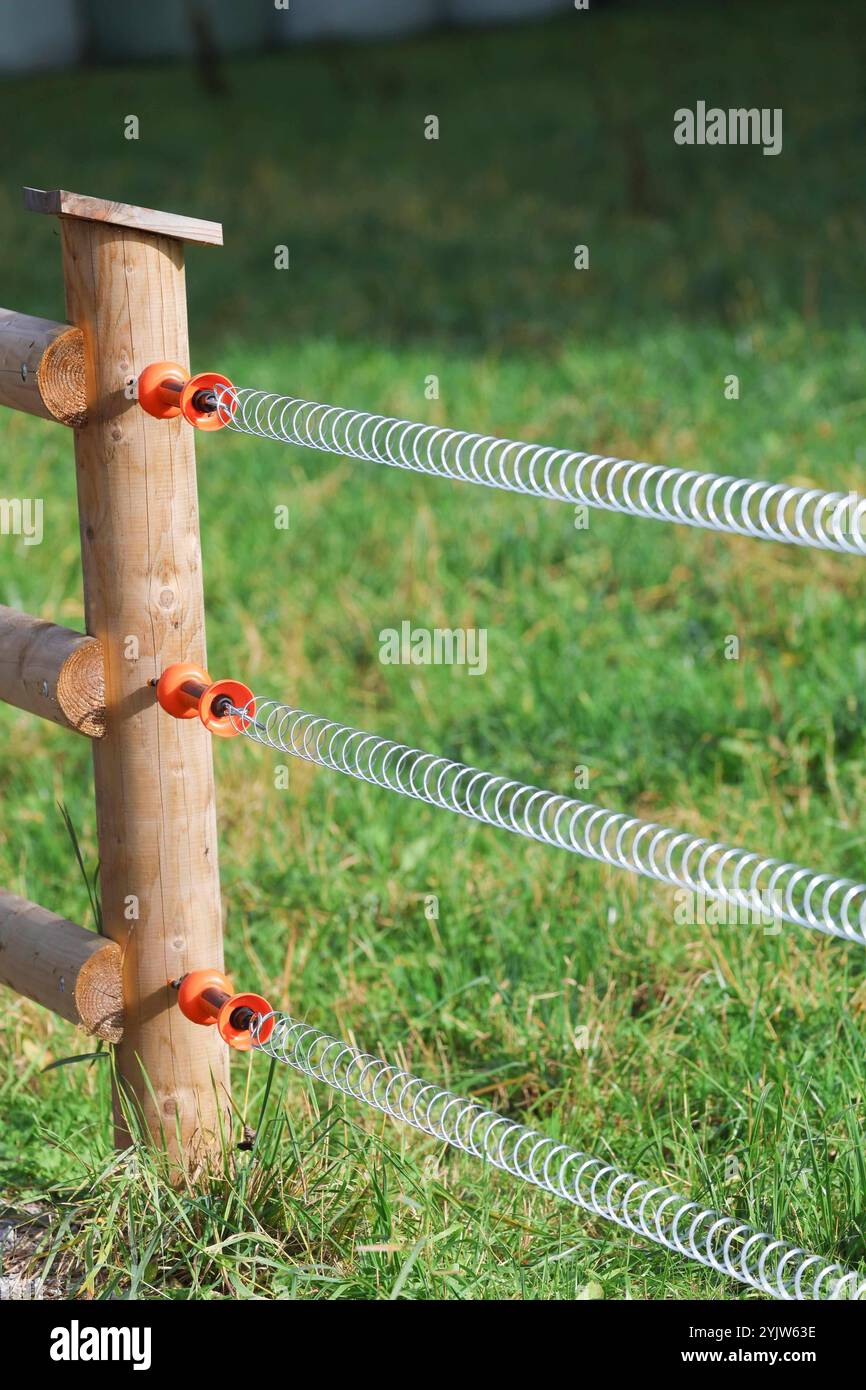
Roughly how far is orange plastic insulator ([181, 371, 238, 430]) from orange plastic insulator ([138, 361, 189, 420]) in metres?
0.02

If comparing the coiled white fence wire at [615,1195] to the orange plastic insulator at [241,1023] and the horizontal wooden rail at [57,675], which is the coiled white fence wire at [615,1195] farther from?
the horizontal wooden rail at [57,675]

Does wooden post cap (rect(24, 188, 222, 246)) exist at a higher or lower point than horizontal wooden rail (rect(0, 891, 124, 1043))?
higher

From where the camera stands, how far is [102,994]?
2768 millimetres

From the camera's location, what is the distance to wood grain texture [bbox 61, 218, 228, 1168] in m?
2.59

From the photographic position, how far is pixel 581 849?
2.49 metres

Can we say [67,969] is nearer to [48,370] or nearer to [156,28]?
[48,370]

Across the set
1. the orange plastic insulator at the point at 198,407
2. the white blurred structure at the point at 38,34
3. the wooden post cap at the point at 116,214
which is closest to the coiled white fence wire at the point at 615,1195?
the orange plastic insulator at the point at 198,407

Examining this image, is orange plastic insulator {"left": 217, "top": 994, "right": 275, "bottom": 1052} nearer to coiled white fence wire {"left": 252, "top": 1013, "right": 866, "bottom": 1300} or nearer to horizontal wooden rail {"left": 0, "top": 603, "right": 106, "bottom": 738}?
coiled white fence wire {"left": 252, "top": 1013, "right": 866, "bottom": 1300}

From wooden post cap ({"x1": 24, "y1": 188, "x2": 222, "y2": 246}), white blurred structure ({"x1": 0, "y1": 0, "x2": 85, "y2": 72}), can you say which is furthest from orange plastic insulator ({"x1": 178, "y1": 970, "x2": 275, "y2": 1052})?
white blurred structure ({"x1": 0, "y1": 0, "x2": 85, "y2": 72})

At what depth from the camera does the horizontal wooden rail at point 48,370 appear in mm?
2562

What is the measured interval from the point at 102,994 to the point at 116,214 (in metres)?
1.34

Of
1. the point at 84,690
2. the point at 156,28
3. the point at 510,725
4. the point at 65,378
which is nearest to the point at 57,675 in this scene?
the point at 84,690

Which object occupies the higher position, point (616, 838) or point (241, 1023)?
point (616, 838)
